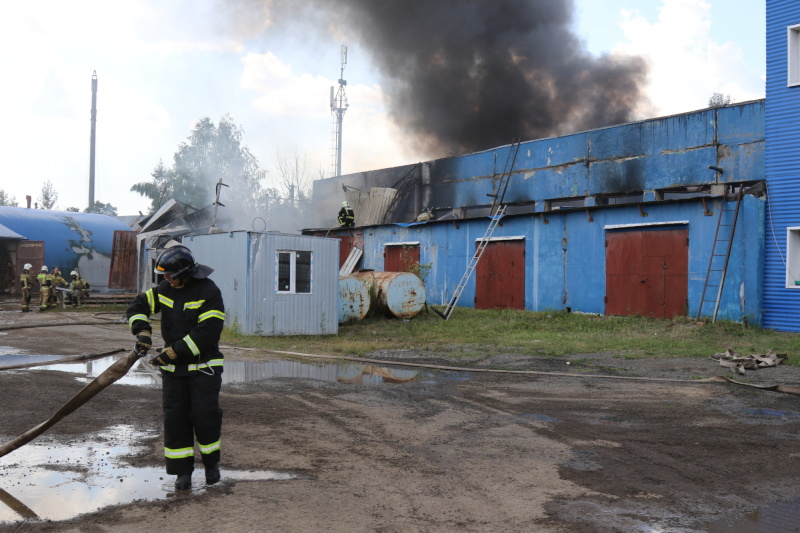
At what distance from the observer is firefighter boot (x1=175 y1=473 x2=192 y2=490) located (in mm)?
4684

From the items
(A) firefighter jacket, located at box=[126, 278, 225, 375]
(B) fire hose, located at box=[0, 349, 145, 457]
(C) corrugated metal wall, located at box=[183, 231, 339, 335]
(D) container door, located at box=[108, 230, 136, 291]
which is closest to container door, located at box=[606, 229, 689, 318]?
(C) corrugated metal wall, located at box=[183, 231, 339, 335]

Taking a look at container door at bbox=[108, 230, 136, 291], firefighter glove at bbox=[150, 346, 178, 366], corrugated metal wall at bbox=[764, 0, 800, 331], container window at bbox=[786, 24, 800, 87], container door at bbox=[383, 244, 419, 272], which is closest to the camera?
firefighter glove at bbox=[150, 346, 178, 366]

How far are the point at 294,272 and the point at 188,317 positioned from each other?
11455 mm

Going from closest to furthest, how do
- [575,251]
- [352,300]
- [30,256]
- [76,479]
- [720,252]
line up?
[76,479] < [720,252] < [352,300] < [575,251] < [30,256]

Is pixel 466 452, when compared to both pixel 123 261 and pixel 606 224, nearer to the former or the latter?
pixel 606 224

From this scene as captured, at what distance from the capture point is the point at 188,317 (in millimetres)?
4871

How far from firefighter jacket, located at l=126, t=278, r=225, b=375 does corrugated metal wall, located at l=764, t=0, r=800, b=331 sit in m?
14.4

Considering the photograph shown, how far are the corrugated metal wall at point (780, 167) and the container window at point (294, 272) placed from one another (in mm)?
10570

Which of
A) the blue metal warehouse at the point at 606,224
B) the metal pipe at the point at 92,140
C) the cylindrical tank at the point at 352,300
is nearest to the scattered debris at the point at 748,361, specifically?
the blue metal warehouse at the point at 606,224

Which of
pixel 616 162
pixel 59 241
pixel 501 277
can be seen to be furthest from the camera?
pixel 59 241

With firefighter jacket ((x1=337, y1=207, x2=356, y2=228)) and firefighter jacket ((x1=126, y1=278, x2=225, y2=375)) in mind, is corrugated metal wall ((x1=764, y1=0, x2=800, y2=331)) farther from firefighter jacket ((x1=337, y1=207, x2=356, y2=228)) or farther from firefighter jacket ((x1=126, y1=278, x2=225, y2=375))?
firefighter jacket ((x1=337, y1=207, x2=356, y2=228))

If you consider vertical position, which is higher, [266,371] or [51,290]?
[51,290]

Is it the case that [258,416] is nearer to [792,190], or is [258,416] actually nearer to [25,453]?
[25,453]

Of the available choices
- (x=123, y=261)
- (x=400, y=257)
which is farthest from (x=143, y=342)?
(x=123, y=261)
